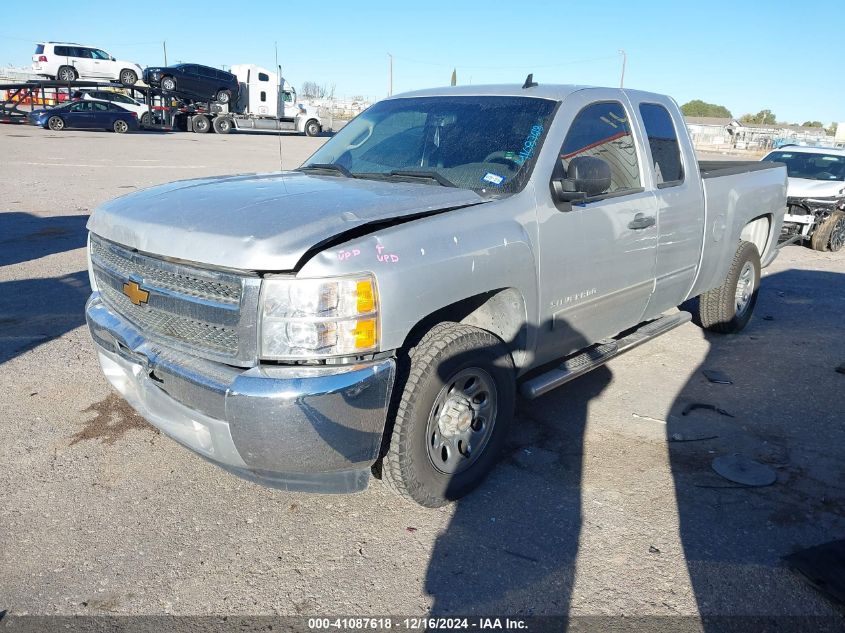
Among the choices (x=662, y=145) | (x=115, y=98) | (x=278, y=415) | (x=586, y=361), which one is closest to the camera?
(x=278, y=415)

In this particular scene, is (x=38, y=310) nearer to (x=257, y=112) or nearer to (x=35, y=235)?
(x=35, y=235)

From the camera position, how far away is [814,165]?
11812 millimetres

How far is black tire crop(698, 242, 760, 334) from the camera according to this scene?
572 centimetres

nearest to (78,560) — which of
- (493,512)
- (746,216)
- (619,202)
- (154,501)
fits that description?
(154,501)

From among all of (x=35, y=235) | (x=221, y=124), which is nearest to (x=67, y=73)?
(x=221, y=124)

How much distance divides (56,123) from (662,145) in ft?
106

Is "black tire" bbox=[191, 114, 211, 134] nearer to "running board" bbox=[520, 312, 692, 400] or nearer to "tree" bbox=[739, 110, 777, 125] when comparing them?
"running board" bbox=[520, 312, 692, 400]

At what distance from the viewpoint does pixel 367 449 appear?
2734mm

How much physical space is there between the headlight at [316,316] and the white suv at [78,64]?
37.9 m

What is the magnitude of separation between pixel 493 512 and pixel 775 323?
4.72 meters

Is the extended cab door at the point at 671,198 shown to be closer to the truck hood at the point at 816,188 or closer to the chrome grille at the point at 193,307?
the chrome grille at the point at 193,307

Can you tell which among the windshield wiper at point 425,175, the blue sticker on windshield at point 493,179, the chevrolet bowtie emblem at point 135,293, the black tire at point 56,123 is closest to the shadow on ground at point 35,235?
the chevrolet bowtie emblem at point 135,293

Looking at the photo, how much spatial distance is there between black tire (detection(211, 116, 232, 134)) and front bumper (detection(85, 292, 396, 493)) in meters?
35.1

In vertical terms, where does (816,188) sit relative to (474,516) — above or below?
above
